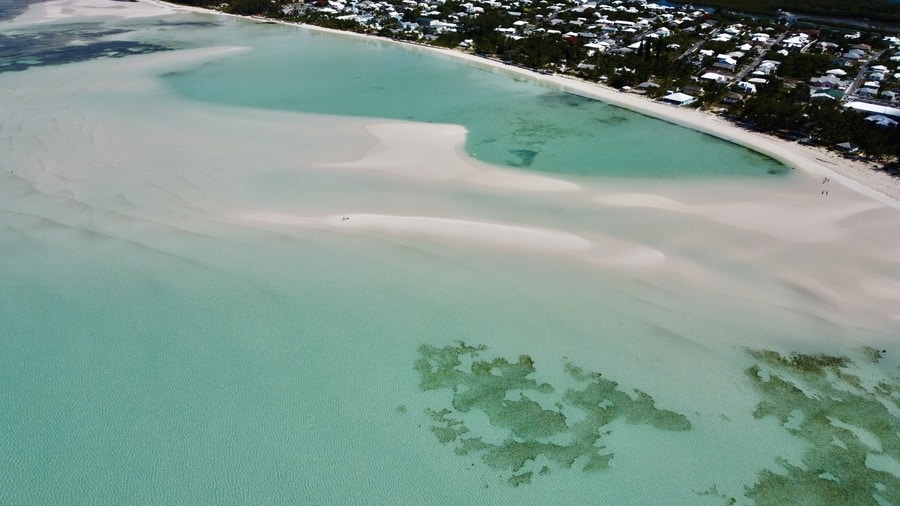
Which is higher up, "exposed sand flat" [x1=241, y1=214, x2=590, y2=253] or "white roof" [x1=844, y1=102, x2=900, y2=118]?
"white roof" [x1=844, y1=102, x2=900, y2=118]

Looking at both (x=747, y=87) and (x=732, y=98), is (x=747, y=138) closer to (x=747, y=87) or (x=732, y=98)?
(x=732, y=98)

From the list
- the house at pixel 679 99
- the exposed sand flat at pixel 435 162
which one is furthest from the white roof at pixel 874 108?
the exposed sand flat at pixel 435 162

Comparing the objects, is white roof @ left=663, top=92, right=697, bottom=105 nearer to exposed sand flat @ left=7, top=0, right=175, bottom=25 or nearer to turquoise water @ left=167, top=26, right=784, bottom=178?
turquoise water @ left=167, top=26, right=784, bottom=178

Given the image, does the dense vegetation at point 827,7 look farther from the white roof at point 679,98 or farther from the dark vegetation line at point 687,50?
the white roof at point 679,98

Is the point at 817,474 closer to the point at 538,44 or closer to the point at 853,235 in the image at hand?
the point at 853,235

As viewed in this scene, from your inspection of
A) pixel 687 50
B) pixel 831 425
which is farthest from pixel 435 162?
pixel 687 50

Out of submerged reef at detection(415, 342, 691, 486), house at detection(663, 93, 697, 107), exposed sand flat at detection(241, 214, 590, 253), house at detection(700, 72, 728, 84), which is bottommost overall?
submerged reef at detection(415, 342, 691, 486)

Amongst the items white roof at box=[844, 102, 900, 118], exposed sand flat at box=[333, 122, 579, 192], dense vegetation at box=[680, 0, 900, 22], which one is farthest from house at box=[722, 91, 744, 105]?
dense vegetation at box=[680, 0, 900, 22]
